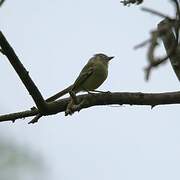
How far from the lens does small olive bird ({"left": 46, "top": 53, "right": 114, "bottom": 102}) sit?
5.50 m

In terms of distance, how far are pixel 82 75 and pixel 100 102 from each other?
8.43 ft

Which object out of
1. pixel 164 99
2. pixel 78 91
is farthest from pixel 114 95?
pixel 78 91

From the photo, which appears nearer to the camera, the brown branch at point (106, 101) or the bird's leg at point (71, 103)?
the brown branch at point (106, 101)

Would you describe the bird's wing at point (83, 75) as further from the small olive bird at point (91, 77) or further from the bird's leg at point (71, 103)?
the bird's leg at point (71, 103)

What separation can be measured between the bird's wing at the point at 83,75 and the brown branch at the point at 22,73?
222 centimetres

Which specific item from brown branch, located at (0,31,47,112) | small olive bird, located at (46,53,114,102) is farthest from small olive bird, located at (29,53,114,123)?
brown branch, located at (0,31,47,112)

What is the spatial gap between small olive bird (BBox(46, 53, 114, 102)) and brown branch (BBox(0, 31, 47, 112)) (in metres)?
2.10

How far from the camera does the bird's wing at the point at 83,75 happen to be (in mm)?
5488

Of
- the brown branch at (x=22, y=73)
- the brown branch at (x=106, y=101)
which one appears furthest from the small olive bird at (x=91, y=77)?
the brown branch at (x=22, y=73)

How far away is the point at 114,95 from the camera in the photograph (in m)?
3.25

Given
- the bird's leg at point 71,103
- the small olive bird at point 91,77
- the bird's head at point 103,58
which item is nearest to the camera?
the bird's leg at point 71,103

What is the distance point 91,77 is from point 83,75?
0.21 meters

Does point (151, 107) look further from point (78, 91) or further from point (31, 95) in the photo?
point (78, 91)

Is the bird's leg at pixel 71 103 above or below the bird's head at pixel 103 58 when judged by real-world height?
above
